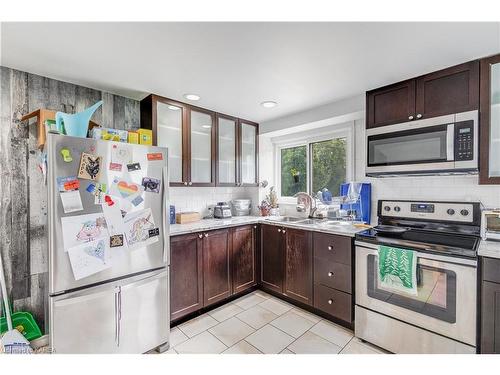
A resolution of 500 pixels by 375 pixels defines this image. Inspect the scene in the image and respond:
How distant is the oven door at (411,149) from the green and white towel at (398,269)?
2.31 ft

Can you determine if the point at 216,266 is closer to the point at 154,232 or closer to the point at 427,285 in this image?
the point at 154,232

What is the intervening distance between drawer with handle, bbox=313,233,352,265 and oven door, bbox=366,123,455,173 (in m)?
0.70

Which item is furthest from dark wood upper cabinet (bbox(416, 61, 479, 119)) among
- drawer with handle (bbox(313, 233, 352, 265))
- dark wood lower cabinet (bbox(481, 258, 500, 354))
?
drawer with handle (bbox(313, 233, 352, 265))

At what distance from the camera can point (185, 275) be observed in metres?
2.23

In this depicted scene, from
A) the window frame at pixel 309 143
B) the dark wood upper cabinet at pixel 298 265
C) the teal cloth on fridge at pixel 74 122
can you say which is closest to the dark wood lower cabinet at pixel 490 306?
the dark wood upper cabinet at pixel 298 265

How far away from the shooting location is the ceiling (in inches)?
53.5

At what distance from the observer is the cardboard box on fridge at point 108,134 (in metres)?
1.75

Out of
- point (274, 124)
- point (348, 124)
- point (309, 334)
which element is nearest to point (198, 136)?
point (274, 124)

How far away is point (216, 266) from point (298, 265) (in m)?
0.84

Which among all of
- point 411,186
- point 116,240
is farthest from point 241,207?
point 411,186
